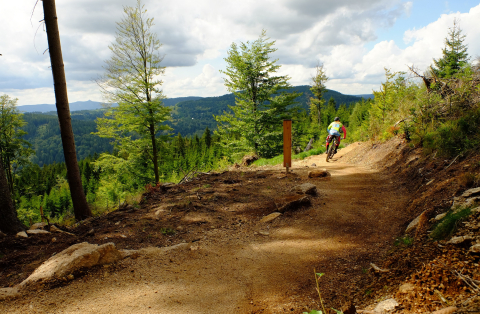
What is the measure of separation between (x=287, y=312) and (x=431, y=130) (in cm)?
810

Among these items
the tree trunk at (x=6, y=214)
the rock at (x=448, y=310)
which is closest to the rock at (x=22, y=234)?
the tree trunk at (x=6, y=214)

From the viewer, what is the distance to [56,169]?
88.8m

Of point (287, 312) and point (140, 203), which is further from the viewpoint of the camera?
point (140, 203)

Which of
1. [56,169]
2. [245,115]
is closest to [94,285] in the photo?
[245,115]

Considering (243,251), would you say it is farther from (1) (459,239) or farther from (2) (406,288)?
(1) (459,239)

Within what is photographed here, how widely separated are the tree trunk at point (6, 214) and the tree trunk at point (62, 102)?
5.33 feet

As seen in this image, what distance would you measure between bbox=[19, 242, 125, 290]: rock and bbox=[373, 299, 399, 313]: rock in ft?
10.8

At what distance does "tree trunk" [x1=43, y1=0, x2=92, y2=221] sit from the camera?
629 cm

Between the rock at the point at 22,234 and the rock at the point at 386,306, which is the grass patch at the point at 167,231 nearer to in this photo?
the rock at the point at 22,234

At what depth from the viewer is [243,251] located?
4238 mm

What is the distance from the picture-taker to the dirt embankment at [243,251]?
9.07 ft

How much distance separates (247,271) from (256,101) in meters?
19.5

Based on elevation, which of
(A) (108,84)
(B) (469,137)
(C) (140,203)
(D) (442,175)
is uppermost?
(A) (108,84)

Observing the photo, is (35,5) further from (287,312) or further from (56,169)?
(56,169)
